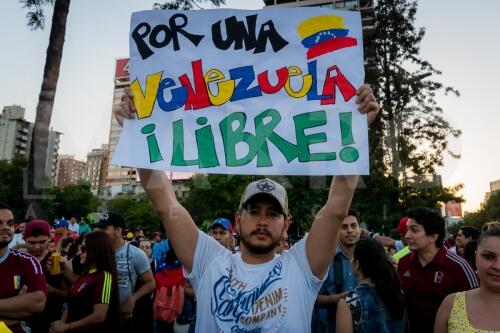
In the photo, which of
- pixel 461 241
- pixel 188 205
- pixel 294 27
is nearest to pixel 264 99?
pixel 294 27

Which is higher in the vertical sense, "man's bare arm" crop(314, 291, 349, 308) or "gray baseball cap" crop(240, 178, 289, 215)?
"gray baseball cap" crop(240, 178, 289, 215)

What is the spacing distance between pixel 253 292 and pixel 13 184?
196ft

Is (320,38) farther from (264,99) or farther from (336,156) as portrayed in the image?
(336,156)

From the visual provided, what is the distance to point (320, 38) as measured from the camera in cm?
259

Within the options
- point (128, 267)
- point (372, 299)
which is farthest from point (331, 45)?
point (128, 267)

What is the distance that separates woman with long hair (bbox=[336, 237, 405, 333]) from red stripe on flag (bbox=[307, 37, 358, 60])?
1407mm

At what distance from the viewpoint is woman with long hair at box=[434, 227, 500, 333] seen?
234 cm

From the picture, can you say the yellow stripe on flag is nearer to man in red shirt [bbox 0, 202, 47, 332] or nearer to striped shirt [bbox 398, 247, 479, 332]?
striped shirt [bbox 398, 247, 479, 332]

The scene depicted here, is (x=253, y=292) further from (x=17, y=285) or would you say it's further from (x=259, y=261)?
(x=17, y=285)

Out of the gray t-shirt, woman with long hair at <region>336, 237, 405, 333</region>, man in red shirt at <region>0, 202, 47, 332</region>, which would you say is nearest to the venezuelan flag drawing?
woman with long hair at <region>336, 237, 405, 333</region>

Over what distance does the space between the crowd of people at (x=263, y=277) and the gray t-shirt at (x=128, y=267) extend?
0.01 metres

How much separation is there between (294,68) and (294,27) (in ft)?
0.88

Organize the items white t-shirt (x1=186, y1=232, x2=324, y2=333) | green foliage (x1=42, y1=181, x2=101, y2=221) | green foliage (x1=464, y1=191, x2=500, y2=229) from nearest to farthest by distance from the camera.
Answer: white t-shirt (x1=186, y1=232, x2=324, y2=333), green foliage (x1=464, y1=191, x2=500, y2=229), green foliage (x1=42, y1=181, x2=101, y2=221)

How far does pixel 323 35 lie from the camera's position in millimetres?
2586
